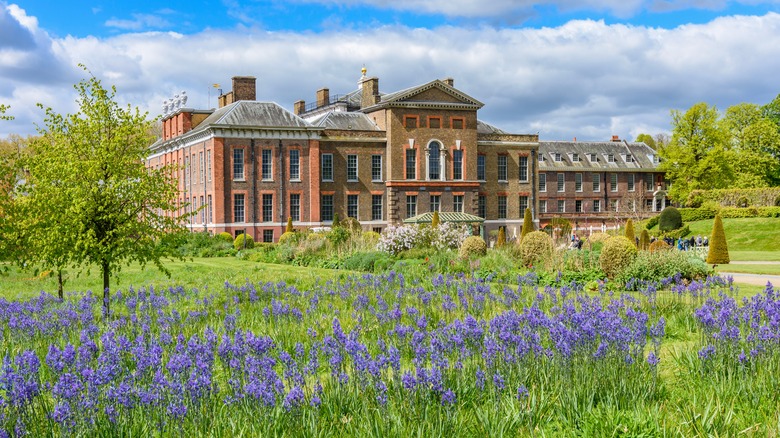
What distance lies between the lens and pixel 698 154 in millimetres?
61094

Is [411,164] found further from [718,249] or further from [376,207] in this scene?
[718,249]

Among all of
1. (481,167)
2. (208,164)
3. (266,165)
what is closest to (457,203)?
(481,167)

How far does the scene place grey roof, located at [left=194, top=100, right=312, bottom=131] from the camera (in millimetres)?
45594

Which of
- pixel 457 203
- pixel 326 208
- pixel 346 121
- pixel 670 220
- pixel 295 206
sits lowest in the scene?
pixel 670 220

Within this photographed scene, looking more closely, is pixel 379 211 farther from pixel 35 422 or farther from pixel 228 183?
pixel 35 422

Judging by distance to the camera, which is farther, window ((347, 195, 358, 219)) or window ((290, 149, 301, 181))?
window ((347, 195, 358, 219))

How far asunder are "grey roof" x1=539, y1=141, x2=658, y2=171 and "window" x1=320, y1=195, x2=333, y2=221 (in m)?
26.4

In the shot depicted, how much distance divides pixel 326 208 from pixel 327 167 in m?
2.70

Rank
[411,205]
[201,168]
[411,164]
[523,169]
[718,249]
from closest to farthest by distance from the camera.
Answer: [718,249]
[201,168]
[411,164]
[411,205]
[523,169]

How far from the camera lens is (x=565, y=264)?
842 inches

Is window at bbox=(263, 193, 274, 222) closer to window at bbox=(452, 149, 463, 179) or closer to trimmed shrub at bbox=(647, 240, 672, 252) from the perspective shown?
window at bbox=(452, 149, 463, 179)

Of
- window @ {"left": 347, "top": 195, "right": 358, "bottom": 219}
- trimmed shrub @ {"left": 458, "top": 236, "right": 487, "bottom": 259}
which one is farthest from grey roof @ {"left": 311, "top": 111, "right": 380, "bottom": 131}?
trimmed shrub @ {"left": 458, "top": 236, "right": 487, "bottom": 259}

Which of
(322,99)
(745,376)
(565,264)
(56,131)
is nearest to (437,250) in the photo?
(565,264)

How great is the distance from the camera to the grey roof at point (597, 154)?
228 feet
